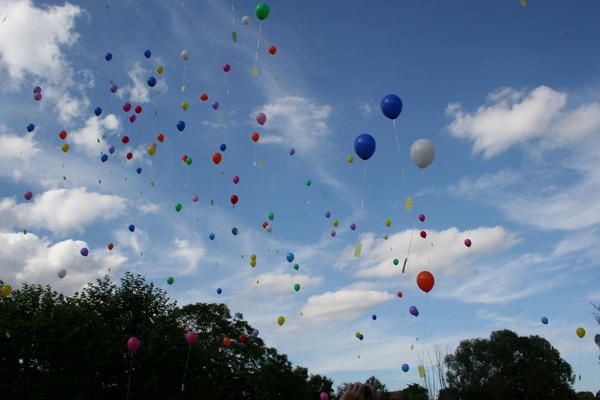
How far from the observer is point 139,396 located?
874 inches

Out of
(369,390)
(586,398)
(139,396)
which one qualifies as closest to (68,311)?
(139,396)

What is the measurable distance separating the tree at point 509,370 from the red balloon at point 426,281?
4635 cm

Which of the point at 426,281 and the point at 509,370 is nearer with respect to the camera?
the point at 426,281

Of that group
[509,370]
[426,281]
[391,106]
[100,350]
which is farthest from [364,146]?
[509,370]

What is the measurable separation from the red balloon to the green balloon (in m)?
7.82

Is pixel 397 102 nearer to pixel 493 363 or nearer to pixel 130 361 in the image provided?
pixel 130 361

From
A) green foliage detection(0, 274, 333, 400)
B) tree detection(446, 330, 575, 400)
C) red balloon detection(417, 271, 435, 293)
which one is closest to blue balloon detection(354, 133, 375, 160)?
red balloon detection(417, 271, 435, 293)

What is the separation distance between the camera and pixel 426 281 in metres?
12.6

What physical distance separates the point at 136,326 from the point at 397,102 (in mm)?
18766

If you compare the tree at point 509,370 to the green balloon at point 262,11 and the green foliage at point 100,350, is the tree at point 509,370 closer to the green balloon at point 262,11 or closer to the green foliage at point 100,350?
the green foliage at point 100,350

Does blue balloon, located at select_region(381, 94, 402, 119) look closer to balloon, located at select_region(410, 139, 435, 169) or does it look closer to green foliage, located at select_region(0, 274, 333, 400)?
balloon, located at select_region(410, 139, 435, 169)

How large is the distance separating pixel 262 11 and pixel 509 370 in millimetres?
55133

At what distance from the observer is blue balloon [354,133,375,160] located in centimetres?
1143

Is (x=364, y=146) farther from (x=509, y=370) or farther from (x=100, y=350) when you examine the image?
(x=509, y=370)
